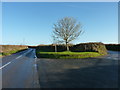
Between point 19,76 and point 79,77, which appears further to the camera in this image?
point 19,76

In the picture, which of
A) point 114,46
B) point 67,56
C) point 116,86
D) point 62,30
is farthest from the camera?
point 114,46

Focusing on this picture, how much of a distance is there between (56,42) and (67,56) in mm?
9874

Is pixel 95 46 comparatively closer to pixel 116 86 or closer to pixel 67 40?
pixel 67 40

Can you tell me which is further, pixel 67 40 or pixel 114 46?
pixel 114 46

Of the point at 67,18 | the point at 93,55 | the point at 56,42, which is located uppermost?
the point at 67,18

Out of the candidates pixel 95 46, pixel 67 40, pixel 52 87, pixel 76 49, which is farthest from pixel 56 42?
pixel 52 87

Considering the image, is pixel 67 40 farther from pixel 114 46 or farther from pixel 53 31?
pixel 114 46

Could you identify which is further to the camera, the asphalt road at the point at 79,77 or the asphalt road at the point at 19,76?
the asphalt road at the point at 19,76

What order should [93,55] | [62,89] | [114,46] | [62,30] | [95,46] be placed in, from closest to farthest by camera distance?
[62,89] → [93,55] → [95,46] → [62,30] → [114,46]

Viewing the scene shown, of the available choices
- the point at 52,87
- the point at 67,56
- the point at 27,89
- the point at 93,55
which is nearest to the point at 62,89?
the point at 52,87

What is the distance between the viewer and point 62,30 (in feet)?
88.6

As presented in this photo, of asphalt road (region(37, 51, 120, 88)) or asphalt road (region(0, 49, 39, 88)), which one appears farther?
asphalt road (region(0, 49, 39, 88))

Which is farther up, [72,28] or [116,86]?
[72,28]

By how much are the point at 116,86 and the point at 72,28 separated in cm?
2261
